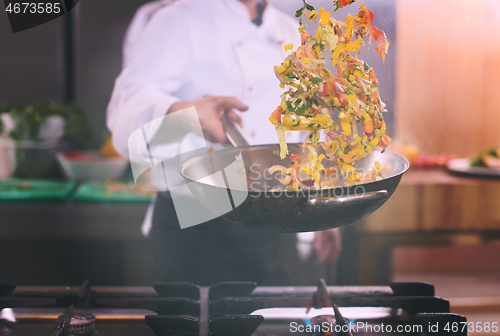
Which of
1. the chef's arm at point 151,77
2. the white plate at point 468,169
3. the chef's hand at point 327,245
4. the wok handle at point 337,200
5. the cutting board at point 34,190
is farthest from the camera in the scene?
the white plate at point 468,169

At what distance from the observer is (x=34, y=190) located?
1293 millimetres

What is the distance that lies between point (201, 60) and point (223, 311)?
630mm

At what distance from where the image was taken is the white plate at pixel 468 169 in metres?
1.50

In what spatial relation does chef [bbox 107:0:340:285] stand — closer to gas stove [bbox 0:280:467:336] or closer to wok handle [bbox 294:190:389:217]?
gas stove [bbox 0:280:467:336]

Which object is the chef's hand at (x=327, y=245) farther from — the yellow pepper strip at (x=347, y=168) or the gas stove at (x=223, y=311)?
the yellow pepper strip at (x=347, y=168)

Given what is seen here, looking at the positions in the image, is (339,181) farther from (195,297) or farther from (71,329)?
(71,329)

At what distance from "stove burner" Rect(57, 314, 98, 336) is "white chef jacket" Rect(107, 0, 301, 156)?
451 millimetres

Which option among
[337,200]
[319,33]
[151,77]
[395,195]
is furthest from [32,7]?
[395,195]

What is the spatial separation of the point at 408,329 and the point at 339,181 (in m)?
0.25

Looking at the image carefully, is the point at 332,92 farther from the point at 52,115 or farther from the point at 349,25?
the point at 52,115

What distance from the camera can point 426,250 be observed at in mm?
1851

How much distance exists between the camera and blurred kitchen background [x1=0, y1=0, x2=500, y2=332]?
1.11 metres

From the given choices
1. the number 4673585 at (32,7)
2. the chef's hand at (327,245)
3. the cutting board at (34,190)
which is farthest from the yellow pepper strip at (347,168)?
the cutting board at (34,190)

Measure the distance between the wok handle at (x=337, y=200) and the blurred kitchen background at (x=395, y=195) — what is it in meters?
0.47
